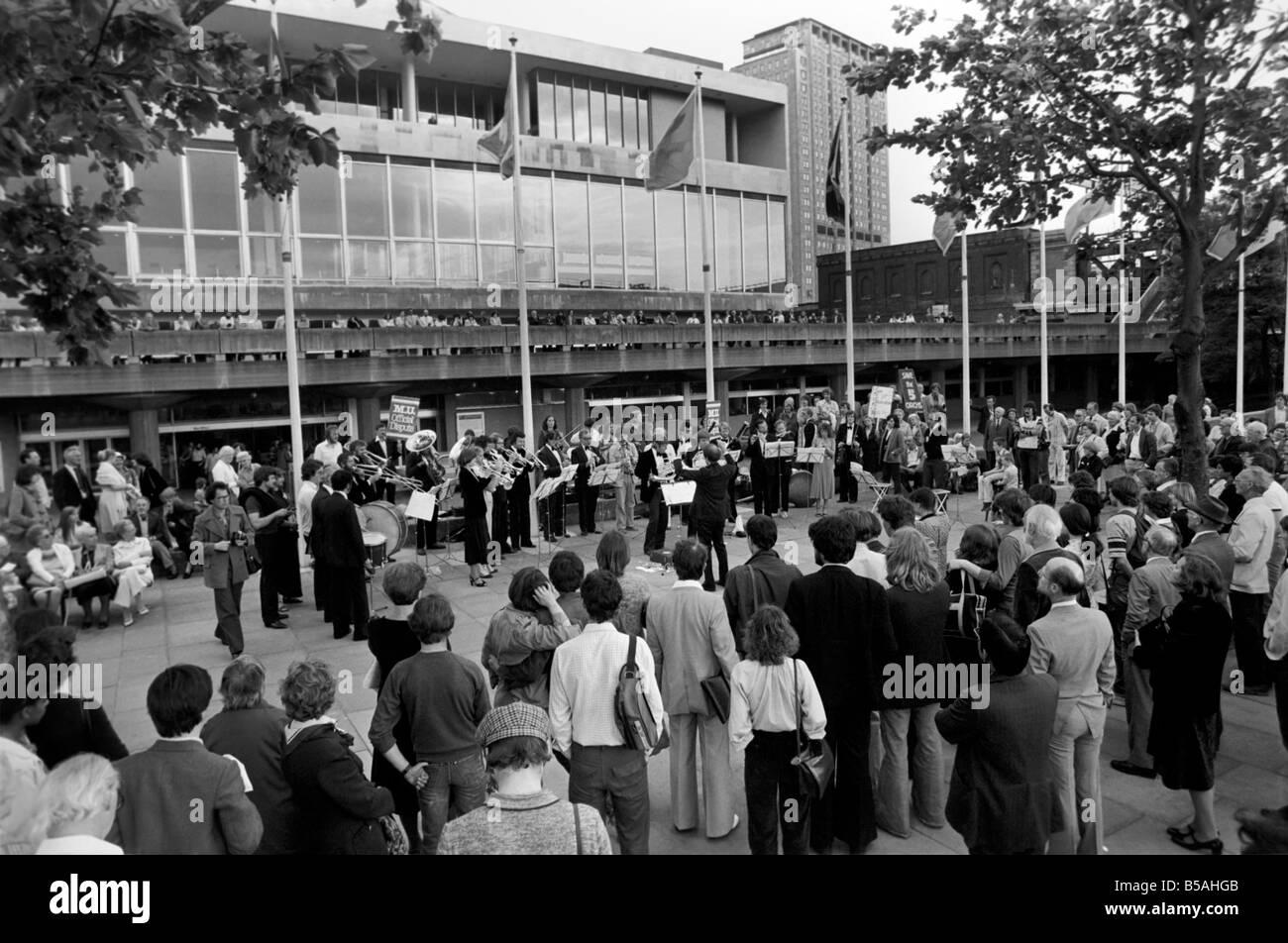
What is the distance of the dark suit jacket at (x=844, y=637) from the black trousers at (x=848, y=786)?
1.9 inches

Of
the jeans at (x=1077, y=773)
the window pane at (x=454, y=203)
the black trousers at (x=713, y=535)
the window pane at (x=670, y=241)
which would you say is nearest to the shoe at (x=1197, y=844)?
the jeans at (x=1077, y=773)

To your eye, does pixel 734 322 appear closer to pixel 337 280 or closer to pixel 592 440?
pixel 337 280

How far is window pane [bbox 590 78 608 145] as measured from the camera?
3400 cm

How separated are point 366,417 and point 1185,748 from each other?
2354cm

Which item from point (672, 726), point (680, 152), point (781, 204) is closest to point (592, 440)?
point (680, 152)

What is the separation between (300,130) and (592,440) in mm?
11488

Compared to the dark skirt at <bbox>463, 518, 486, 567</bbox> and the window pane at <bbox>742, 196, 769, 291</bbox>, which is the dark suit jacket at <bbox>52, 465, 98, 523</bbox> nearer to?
the dark skirt at <bbox>463, 518, 486, 567</bbox>

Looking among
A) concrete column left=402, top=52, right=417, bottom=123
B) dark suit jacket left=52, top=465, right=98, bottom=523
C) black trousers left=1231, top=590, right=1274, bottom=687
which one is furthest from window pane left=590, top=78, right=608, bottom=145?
black trousers left=1231, top=590, right=1274, bottom=687

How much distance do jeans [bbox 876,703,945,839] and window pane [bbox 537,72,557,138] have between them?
30.9 m

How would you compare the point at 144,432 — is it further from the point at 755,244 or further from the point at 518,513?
the point at 755,244

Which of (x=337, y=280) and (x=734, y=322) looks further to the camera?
(x=734, y=322)

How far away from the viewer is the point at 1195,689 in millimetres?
5211

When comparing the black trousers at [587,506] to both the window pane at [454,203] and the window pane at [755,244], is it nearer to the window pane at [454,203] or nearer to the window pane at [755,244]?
the window pane at [454,203]
